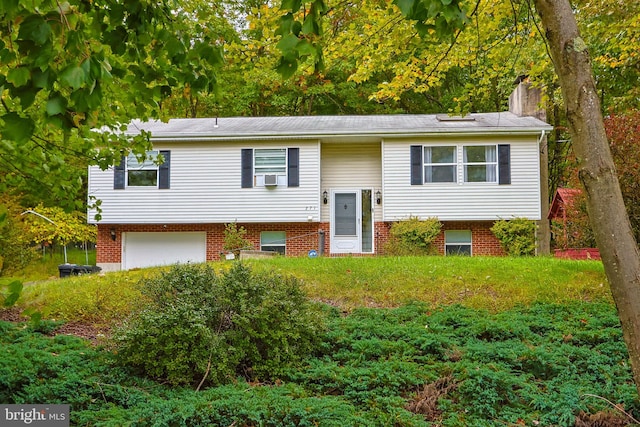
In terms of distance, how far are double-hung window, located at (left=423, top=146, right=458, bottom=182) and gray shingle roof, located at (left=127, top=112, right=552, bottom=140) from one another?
625 mm

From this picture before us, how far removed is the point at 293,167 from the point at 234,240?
274 cm

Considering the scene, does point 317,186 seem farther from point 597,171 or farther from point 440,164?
point 597,171

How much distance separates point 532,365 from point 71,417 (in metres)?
3.47

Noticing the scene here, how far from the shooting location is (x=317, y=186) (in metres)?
14.1

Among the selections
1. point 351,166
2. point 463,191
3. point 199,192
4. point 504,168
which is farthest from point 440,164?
point 199,192

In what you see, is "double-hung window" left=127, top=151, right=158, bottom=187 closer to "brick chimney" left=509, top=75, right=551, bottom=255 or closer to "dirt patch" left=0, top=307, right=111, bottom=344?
"dirt patch" left=0, top=307, right=111, bottom=344

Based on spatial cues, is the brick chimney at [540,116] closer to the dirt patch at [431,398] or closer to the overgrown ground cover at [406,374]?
the overgrown ground cover at [406,374]

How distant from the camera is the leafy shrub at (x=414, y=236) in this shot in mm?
13078

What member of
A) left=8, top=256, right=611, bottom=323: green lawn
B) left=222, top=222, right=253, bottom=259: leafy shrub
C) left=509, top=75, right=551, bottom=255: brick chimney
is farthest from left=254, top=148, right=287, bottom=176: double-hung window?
left=509, top=75, right=551, bottom=255: brick chimney

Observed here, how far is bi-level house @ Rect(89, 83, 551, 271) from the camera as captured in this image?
1372 cm

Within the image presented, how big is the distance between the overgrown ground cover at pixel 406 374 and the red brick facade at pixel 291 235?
8.10m

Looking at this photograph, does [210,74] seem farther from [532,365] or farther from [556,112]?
[556,112]
